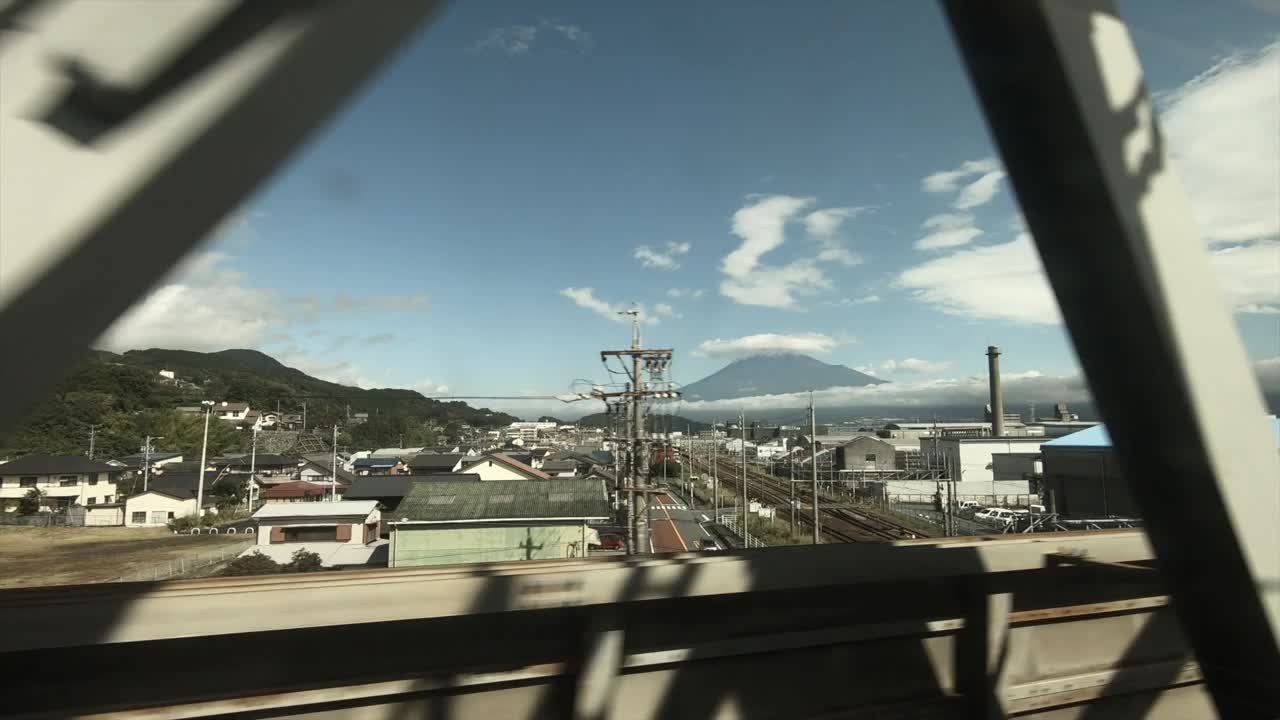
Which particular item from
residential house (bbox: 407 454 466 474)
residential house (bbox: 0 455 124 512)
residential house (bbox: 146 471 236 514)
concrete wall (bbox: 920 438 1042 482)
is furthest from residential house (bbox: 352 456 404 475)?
concrete wall (bbox: 920 438 1042 482)

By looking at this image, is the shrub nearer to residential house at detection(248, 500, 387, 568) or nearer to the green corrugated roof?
residential house at detection(248, 500, 387, 568)

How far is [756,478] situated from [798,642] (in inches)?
1604

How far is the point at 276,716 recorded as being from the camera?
1.47 metres

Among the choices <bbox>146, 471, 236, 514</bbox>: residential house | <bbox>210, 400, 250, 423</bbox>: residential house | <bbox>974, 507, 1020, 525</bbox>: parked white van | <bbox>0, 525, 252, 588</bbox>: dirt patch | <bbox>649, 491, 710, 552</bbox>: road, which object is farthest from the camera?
<bbox>210, 400, 250, 423</bbox>: residential house

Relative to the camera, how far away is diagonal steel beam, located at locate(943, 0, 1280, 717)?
1.15 meters

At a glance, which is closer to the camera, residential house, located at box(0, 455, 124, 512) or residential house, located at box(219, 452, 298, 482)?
residential house, located at box(0, 455, 124, 512)

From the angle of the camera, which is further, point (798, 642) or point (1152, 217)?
point (798, 642)

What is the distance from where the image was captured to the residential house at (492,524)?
13906 mm

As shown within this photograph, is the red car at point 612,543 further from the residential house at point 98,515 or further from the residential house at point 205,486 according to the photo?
the residential house at point 98,515

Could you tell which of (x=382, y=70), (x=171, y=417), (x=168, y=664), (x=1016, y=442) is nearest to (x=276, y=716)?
(x=168, y=664)

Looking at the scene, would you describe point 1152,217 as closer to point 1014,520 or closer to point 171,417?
point 1014,520

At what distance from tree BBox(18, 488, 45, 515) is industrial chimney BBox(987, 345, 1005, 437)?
47165 mm

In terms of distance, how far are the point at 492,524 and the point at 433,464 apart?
21.9m

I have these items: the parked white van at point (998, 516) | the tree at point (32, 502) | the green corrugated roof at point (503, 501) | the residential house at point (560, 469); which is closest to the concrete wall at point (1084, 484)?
the parked white van at point (998, 516)
